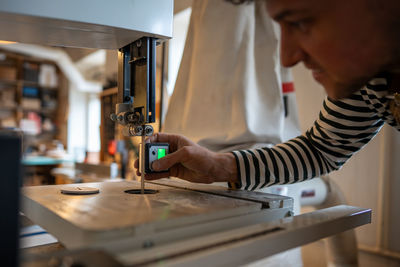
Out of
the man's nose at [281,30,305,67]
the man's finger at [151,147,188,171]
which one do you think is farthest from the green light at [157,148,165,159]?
the man's nose at [281,30,305,67]

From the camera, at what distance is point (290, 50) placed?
1.65ft

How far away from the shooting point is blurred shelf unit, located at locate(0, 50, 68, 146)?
5.00 meters

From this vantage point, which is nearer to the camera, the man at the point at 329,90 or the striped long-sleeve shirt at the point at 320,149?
the man at the point at 329,90

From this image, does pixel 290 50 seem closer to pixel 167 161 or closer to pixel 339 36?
pixel 339 36

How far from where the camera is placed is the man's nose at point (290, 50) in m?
0.49

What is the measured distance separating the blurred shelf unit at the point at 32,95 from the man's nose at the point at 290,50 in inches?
197

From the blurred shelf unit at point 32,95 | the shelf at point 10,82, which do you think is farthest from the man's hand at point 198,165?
the shelf at point 10,82

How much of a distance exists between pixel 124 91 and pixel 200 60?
1.95 feet

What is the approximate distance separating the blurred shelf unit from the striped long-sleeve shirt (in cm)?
473

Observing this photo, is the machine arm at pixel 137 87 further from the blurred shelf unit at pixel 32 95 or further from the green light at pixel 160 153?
the blurred shelf unit at pixel 32 95

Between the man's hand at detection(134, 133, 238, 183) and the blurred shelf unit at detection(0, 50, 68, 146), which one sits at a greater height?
the blurred shelf unit at detection(0, 50, 68, 146)

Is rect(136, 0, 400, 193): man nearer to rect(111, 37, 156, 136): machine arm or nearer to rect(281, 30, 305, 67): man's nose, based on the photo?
rect(281, 30, 305, 67): man's nose

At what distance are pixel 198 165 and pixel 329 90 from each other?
404 mm

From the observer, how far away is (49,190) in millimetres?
713
